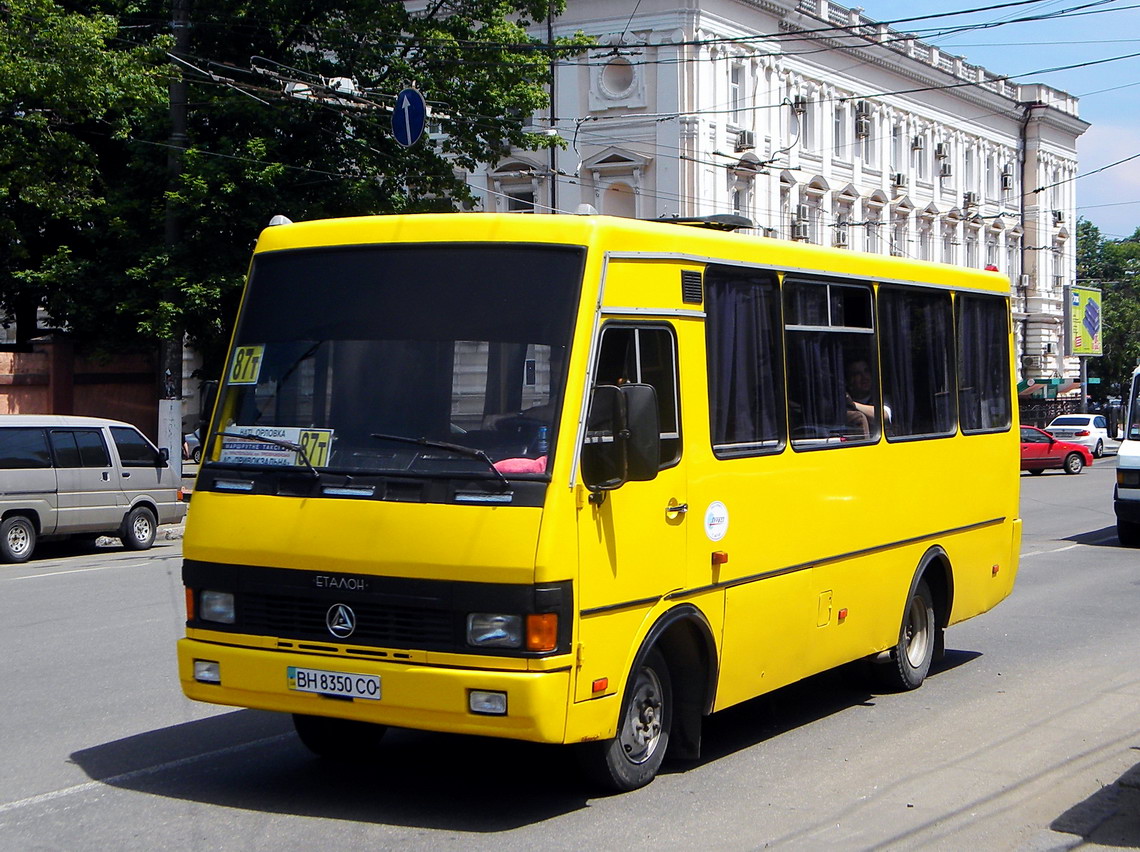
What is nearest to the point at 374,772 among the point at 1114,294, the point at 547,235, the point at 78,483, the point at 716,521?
the point at 716,521

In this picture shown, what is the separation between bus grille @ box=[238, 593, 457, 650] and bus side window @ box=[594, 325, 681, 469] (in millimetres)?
1303

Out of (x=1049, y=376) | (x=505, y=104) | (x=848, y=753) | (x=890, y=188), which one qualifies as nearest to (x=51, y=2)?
(x=505, y=104)

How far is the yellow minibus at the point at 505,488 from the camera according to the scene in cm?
606

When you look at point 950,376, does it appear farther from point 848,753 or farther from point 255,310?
point 255,310

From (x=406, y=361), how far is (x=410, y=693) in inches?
57.5

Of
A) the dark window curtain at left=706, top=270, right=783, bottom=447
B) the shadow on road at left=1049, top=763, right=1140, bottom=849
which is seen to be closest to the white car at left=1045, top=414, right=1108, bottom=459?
the dark window curtain at left=706, top=270, right=783, bottom=447

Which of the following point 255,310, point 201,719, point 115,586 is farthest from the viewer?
point 115,586

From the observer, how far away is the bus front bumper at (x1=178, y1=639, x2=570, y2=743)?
594 centimetres

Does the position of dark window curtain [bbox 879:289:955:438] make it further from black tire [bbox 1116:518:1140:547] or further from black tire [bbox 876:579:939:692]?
black tire [bbox 1116:518:1140:547]

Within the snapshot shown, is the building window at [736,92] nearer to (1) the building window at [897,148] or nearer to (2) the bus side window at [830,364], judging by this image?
(1) the building window at [897,148]

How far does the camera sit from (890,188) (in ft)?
182

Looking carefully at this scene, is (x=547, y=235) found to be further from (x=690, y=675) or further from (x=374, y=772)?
(x=374, y=772)

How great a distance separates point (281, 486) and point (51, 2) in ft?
69.4

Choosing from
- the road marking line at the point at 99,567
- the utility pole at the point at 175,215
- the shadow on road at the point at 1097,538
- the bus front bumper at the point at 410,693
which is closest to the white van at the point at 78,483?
the road marking line at the point at 99,567
